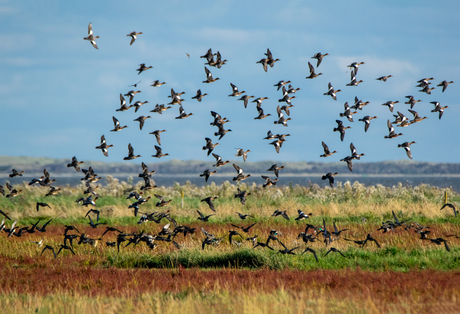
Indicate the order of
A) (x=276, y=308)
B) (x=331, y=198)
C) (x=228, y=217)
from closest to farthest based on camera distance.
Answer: (x=276, y=308), (x=228, y=217), (x=331, y=198)

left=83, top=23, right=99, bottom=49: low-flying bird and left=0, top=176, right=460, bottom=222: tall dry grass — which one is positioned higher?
left=83, top=23, right=99, bottom=49: low-flying bird

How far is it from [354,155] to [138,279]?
10.1 meters

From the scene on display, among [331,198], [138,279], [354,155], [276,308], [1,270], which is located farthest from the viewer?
[331,198]

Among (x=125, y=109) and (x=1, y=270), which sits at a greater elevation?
(x=125, y=109)

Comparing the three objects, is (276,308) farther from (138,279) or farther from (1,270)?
(1,270)

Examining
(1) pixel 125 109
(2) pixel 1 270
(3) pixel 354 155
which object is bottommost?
(2) pixel 1 270

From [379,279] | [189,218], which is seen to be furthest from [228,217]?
[379,279]

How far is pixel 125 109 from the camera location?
2402 cm

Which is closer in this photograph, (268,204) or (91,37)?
(91,37)

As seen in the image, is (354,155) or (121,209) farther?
(121,209)

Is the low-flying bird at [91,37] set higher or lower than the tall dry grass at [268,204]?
higher

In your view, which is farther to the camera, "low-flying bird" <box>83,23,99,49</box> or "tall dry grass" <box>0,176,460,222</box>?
"tall dry grass" <box>0,176,460,222</box>

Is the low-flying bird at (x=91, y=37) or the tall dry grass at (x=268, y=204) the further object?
the tall dry grass at (x=268, y=204)

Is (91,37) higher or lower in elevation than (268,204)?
higher
